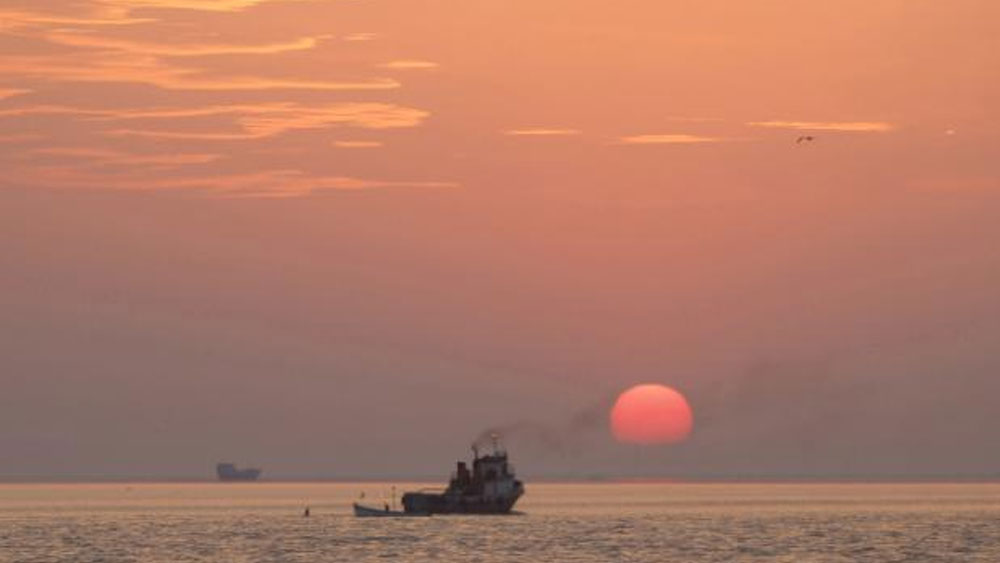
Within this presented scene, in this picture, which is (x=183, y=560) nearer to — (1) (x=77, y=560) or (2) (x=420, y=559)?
(1) (x=77, y=560)

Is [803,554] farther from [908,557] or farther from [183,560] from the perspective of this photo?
[183,560]

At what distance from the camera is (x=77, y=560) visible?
196 m

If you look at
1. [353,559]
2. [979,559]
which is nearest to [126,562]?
A: [353,559]

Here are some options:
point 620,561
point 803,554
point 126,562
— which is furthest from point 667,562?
point 126,562

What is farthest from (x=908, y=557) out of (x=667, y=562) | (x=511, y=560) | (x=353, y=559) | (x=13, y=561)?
(x=13, y=561)

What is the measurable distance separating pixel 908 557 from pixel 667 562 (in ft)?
82.1

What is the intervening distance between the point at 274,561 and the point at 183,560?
9.24 meters

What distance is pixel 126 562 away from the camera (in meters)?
192

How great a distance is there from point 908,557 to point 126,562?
74593mm

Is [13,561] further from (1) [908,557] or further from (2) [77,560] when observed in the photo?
(1) [908,557]

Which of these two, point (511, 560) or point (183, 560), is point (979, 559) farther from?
point (183, 560)

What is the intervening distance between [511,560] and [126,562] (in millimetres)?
36393

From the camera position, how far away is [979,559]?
191m

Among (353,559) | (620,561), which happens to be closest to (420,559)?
(353,559)
